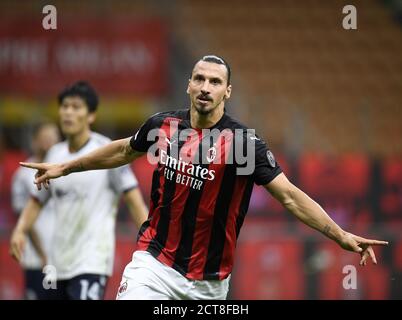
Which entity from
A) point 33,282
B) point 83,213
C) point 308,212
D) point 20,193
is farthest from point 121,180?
point 20,193

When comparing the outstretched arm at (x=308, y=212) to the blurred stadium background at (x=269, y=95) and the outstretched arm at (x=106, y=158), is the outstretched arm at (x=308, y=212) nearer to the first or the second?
the outstretched arm at (x=106, y=158)

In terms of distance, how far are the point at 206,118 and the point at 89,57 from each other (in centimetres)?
1088

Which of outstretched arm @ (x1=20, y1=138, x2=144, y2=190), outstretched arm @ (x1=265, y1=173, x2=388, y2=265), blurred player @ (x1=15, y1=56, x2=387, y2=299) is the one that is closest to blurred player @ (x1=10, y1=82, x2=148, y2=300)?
outstretched arm @ (x1=20, y1=138, x2=144, y2=190)

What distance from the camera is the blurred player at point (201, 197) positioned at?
21.5 feet

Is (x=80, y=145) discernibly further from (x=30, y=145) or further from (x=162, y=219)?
(x=30, y=145)

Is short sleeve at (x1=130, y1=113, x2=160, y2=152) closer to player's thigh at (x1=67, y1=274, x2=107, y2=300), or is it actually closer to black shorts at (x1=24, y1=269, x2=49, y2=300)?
player's thigh at (x1=67, y1=274, x2=107, y2=300)

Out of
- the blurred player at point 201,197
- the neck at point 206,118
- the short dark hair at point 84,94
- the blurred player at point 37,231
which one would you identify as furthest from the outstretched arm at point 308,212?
the blurred player at point 37,231

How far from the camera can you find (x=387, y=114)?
17484 mm

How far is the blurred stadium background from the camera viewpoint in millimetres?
13594

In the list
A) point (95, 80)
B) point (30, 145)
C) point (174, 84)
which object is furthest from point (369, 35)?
point (30, 145)

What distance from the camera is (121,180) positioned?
8.55m

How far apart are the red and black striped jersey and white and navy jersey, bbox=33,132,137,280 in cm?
176

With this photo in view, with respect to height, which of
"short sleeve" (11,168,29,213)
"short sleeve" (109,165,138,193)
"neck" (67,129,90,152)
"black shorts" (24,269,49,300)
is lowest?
"black shorts" (24,269,49,300)

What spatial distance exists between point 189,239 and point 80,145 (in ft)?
8.35
